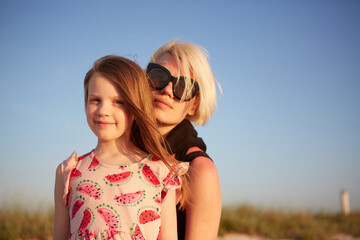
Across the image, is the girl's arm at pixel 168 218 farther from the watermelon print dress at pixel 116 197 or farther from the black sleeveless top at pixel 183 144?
the black sleeveless top at pixel 183 144

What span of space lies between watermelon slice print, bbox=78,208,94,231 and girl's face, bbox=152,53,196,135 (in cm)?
122

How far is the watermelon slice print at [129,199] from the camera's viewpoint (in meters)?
2.21

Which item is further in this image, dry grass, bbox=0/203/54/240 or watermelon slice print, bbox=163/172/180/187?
dry grass, bbox=0/203/54/240

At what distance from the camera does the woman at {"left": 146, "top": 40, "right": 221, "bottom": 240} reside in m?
2.61

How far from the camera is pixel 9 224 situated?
7336mm

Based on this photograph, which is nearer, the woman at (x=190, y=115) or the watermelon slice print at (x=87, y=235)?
the watermelon slice print at (x=87, y=235)

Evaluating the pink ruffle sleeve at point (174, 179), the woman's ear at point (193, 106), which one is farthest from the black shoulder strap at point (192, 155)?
the woman's ear at point (193, 106)

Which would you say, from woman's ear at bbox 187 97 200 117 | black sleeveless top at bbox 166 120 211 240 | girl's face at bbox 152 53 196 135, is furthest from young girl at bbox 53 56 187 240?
woman's ear at bbox 187 97 200 117

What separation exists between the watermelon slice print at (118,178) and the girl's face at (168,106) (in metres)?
0.98

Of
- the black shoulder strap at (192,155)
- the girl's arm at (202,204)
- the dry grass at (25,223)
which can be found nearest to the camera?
the girl's arm at (202,204)

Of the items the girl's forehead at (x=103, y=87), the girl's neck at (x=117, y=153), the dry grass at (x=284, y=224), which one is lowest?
the dry grass at (x=284, y=224)

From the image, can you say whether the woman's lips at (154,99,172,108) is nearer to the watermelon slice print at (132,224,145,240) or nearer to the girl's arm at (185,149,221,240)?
the girl's arm at (185,149,221,240)

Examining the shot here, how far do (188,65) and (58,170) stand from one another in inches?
63.8

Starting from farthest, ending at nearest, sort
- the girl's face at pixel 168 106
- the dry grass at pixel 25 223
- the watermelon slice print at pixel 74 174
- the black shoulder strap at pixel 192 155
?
the dry grass at pixel 25 223
the girl's face at pixel 168 106
the black shoulder strap at pixel 192 155
the watermelon slice print at pixel 74 174
